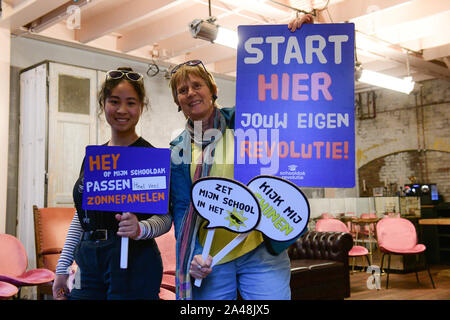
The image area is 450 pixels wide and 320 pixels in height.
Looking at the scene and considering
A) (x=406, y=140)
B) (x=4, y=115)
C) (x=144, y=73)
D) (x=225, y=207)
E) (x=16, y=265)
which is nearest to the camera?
(x=225, y=207)

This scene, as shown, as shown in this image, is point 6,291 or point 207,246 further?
point 6,291

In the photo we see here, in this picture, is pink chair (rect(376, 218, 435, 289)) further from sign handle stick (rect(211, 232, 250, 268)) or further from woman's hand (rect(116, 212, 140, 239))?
woman's hand (rect(116, 212, 140, 239))

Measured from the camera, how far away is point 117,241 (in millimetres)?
1519

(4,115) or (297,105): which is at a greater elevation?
(4,115)

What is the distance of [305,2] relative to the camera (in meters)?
5.36

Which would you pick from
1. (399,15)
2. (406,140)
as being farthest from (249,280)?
(406,140)

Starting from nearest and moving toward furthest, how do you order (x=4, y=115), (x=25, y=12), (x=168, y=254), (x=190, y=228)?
1. (x=190, y=228)
2. (x=168, y=254)
3. (x=25, y=12)
4. (x=4, y=115)

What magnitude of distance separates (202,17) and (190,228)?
16.6ft

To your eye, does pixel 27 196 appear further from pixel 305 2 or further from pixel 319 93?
pixel 319 93

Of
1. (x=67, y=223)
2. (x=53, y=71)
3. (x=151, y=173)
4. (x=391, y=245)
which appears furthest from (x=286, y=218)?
(x=391, y=245)

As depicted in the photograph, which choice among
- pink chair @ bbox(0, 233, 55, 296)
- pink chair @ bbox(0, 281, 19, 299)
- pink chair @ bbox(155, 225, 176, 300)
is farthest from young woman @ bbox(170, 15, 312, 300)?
pink chair @ bbox(0, 233, 55, 296)

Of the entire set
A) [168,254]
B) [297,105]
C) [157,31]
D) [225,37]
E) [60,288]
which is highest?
[157,31]

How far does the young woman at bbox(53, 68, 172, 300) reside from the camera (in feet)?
4.94

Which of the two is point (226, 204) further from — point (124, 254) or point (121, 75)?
point (121, 75)
